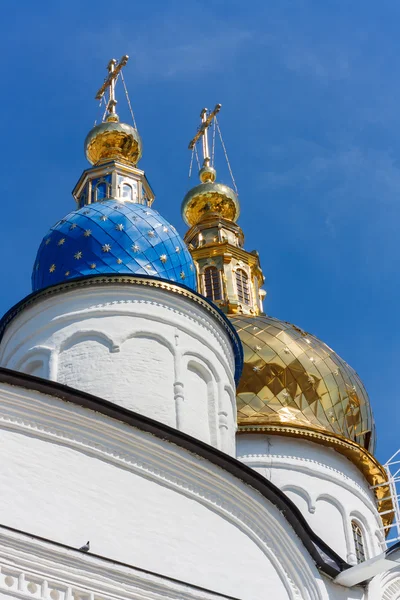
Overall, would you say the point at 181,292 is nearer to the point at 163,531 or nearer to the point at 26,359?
the point at 26,359

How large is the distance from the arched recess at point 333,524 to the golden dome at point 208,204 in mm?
6735

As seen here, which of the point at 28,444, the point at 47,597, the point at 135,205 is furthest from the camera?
the point at 135,205

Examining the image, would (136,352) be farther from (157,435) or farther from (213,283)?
(213,283)

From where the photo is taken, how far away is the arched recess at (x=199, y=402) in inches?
424

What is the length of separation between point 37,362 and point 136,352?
95 centimetres

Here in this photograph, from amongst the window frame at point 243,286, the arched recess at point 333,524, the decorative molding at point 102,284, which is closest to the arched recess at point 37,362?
the decorative molding at point 102,284

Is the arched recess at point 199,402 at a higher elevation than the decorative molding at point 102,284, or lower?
lower

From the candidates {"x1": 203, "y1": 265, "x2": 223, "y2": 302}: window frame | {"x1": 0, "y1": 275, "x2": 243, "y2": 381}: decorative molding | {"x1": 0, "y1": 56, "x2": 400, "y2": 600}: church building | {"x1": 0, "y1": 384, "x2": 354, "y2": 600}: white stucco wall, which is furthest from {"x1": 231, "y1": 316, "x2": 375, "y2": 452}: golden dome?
{"x1": 0, "y1": 384, "x2": 354, "y2": 600}: white stucco wall

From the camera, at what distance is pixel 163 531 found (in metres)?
9.03

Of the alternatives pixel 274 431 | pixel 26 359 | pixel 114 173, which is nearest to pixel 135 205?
pixel 114 173

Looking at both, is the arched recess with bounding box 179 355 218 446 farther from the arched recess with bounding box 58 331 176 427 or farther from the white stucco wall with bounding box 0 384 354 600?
the white stucco wall with bounding box 0 384 354 600

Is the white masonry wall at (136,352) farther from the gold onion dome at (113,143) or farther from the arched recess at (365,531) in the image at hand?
the gold onion dome at (113,143)

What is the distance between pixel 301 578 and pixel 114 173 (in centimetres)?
592

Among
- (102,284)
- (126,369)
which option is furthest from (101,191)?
(126,369)
